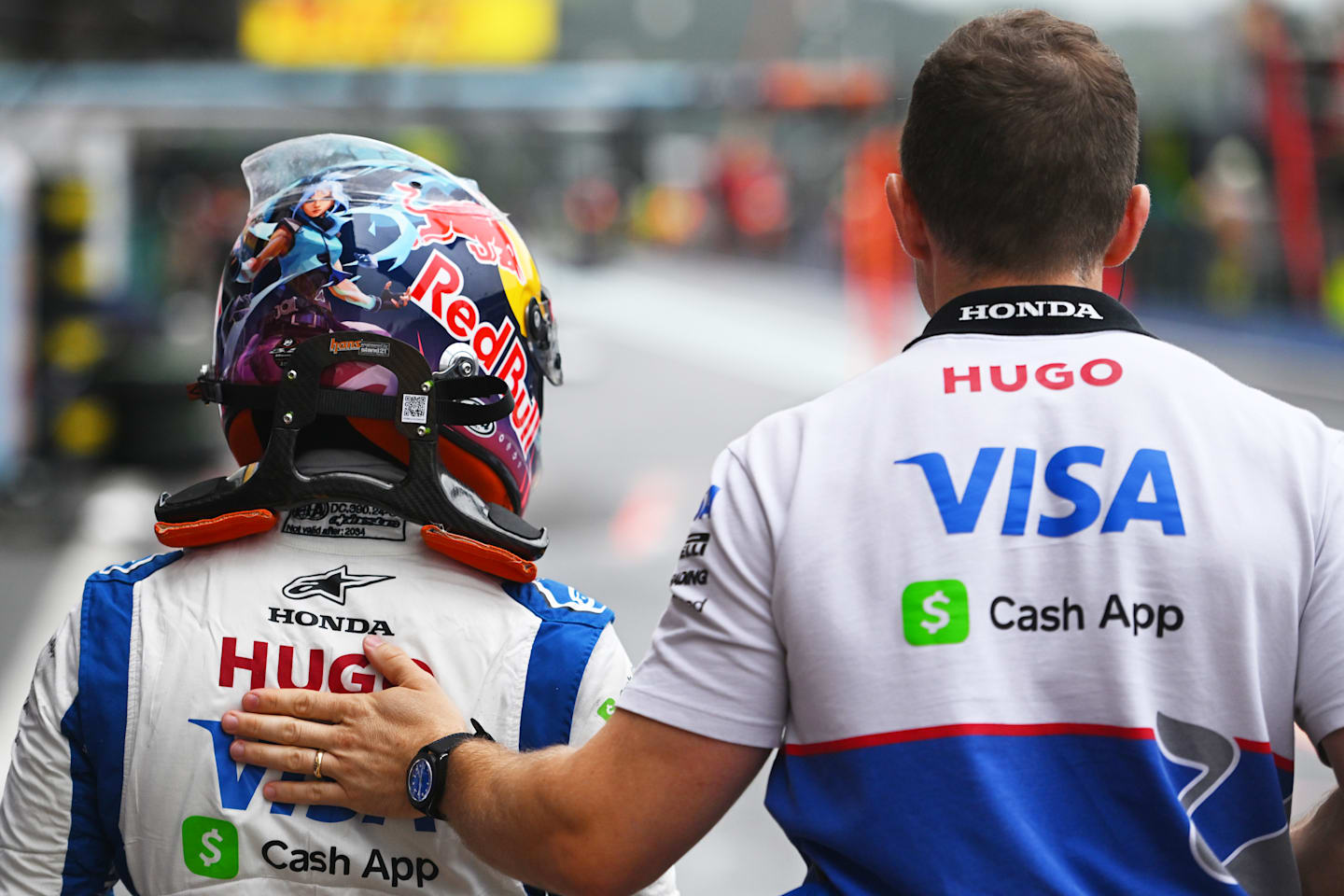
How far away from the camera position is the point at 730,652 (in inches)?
60.5

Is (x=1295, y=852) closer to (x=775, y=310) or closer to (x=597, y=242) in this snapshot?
(x=775, y=310)

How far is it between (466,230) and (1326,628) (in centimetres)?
110

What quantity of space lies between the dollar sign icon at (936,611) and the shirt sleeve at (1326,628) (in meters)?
0.35

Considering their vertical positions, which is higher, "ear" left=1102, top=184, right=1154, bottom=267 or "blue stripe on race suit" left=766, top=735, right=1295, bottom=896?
Answer: "ear" left=1102, top=184, right=1154, bottom=267

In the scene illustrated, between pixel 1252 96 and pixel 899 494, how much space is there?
23.3 metres

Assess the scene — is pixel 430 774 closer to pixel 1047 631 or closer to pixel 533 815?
pixel 533 815

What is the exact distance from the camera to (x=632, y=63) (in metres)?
39.4

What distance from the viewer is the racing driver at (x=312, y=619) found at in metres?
1.67

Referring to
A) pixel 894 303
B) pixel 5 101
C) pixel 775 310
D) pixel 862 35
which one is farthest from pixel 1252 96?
pixel 862 35

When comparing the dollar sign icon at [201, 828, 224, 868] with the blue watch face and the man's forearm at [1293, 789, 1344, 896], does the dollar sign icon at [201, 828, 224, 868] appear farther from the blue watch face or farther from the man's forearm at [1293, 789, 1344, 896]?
the man's forearm at [1293, 789, 1344, 896]

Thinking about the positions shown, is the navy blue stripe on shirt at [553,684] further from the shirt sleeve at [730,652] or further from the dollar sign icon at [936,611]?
the dollar sign icon at [936,611]

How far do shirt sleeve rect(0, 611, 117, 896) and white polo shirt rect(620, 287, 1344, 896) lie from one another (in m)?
0.69

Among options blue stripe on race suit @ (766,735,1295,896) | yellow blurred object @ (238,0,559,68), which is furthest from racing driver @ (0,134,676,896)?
yellow blurred object @ (238,0,559,68)

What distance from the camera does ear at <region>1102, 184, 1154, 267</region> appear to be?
1.64 metres
